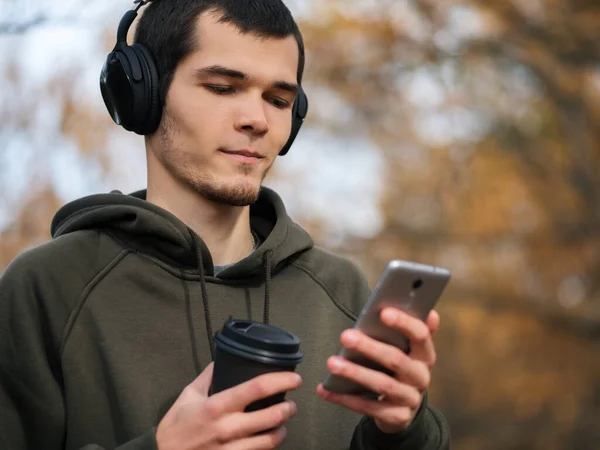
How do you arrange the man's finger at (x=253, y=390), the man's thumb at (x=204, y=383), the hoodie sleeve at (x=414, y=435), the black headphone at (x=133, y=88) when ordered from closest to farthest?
the man's finger at (x=253, y=390) → the man's thumb at (x=204, y=383) → the hoodie sleeve at (x=414, y=435) → the black headphone at (x=133, y=88)

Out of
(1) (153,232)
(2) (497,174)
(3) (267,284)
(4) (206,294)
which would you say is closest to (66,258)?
(1) (153,232)

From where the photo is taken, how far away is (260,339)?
4.60 ft

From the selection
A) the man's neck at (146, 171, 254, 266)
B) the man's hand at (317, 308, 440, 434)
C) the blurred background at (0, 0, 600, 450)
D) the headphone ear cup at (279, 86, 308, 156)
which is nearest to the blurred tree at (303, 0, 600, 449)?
the blurred background at (0, 0, 600, 450)

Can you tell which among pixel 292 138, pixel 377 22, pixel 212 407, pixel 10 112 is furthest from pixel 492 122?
pixel 212 407

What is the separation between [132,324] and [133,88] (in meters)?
0.51

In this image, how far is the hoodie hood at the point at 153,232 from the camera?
187cm

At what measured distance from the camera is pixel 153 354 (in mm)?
1818

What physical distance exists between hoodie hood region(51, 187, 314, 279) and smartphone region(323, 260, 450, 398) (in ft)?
1.65

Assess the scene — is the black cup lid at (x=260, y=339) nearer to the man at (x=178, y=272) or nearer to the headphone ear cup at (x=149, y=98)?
the man at (x=178, y=272)

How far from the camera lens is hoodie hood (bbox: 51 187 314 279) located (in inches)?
73.7

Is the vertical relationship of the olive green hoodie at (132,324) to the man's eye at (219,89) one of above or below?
below

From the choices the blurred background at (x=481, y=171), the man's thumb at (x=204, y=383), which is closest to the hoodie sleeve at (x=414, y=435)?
the man's thumb at (x=204, y=383)

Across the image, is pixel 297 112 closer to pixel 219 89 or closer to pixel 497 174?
pixel 219 89

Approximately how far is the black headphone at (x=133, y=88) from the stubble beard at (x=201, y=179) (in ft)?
0.13
